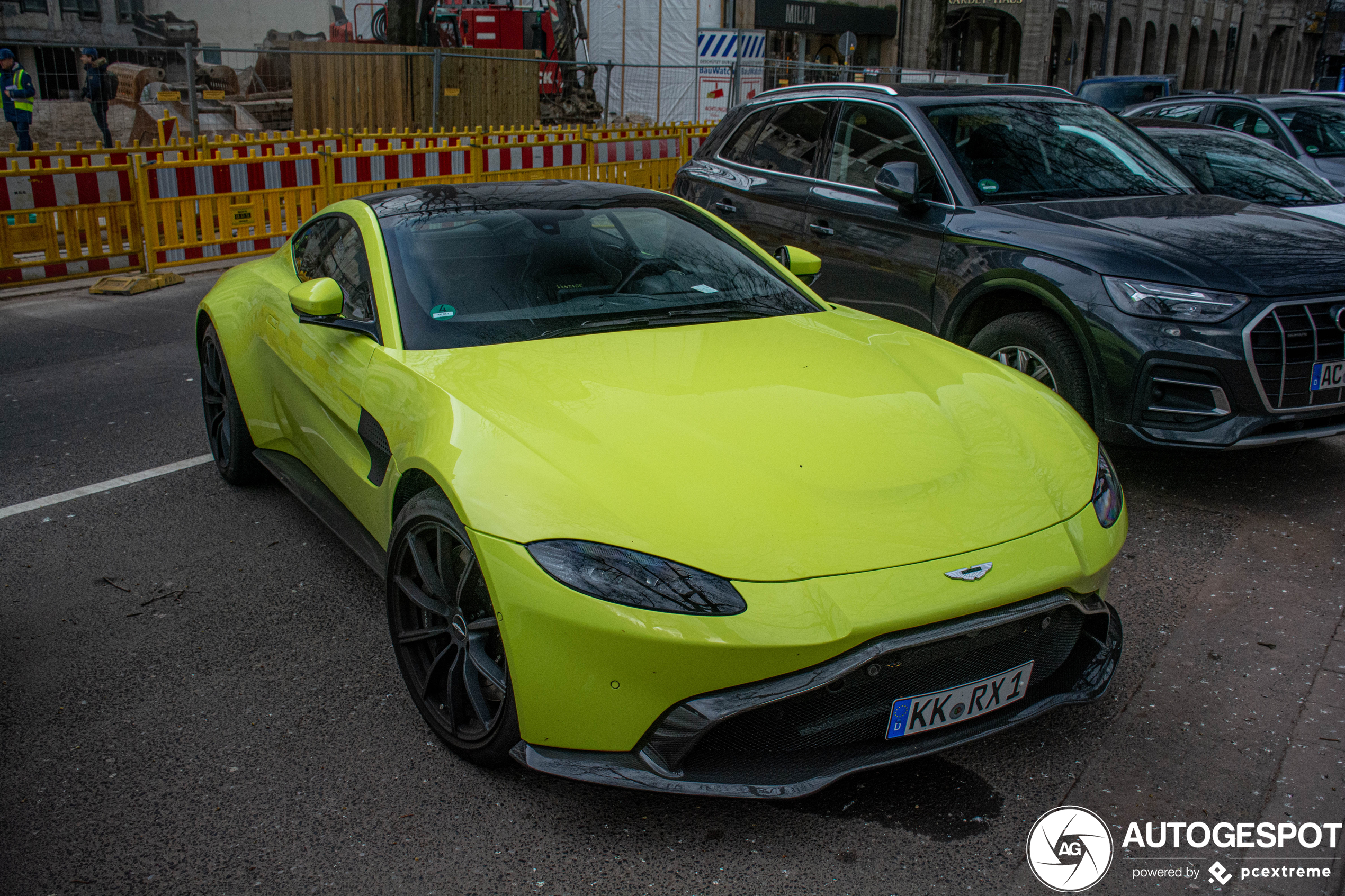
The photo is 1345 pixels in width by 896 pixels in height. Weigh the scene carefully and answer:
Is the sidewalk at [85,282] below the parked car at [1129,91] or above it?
below

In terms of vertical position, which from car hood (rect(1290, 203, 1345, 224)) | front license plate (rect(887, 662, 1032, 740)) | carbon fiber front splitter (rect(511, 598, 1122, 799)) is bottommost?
carbon fiber front splitter (rect(511, 598, 1122, 799))

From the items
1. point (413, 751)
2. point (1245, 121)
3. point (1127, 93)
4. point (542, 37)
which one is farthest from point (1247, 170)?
point (542, 37)

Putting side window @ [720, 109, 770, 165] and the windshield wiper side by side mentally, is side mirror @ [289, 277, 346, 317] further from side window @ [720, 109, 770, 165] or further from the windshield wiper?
side window @ [720, 109, 770, 165]

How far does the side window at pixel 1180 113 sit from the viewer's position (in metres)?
10.8

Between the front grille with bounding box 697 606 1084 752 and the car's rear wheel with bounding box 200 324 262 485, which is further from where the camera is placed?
the car's rear wheel with bounding box 200 324 262 485

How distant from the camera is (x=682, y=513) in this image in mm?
2535

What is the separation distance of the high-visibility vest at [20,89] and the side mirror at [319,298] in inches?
676

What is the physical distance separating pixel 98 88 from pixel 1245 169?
17987mm

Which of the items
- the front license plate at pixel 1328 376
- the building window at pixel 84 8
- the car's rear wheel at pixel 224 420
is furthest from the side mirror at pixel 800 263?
the building window at pixel 84 8

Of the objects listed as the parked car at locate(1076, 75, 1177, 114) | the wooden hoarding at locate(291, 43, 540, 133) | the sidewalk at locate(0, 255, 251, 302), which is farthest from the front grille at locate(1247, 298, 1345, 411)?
the parked car at locate(1076, 75, 1177, 114)

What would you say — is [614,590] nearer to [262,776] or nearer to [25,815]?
[262,776]

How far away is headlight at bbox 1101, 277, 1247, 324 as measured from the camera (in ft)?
14.3

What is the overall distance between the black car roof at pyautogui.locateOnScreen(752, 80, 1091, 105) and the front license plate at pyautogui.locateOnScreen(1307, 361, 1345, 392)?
212cm

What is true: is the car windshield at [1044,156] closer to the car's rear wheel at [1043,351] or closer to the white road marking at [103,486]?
the car's rear wheel at [1043,351]
